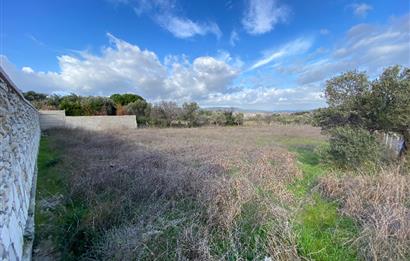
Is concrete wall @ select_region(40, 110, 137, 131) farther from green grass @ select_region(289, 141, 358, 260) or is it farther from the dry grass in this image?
green grass @ select_region(289, 141, 358, 260)

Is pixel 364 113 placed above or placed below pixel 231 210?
above

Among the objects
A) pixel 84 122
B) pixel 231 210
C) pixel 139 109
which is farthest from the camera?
pixel 139 109

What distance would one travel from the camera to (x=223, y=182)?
4121 mm

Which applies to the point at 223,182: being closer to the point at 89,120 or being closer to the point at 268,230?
the point at 268,230

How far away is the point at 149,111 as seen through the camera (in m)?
27.3

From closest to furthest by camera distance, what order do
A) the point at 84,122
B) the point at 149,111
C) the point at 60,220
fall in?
the point at 60,220
the point at 84,122
the point at 149,111

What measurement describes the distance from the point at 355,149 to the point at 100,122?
2030cm

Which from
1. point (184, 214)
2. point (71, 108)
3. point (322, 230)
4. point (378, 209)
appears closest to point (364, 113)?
point (378, 209)

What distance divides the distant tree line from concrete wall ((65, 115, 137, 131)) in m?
3.40

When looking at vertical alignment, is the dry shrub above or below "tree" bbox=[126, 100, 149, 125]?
below

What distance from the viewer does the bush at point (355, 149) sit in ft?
21.1

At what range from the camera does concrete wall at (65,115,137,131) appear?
2034 cm

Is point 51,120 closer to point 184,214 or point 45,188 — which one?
point 45,188

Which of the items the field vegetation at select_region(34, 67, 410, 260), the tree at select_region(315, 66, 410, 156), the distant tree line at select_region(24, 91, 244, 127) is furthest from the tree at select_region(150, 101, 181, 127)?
the tree at select_region(315, 66, 410, 156)
